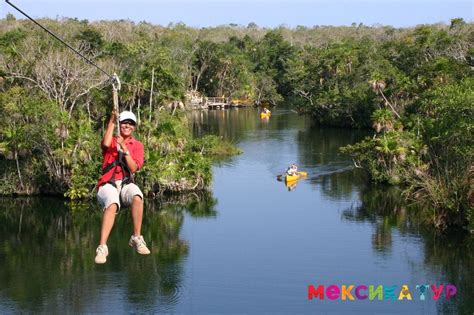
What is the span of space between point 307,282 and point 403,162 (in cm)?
1462

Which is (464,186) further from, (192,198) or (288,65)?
(288,65)

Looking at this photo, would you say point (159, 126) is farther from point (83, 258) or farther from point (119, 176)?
point (119, 176)

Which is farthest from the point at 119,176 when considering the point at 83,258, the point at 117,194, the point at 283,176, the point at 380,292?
the point at 283,176

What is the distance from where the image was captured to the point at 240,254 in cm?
2809

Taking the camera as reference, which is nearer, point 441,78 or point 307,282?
point 307,282

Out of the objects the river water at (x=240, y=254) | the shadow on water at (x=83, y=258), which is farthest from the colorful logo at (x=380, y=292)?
the shadow on water at (x=83, y=258)

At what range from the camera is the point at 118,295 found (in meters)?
23.3

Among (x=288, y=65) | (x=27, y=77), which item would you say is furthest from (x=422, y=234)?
(x=288, y=65)

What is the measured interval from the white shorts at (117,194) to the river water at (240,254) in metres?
12.9

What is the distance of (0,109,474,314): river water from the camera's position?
2319 cm

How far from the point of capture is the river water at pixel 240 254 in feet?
76.1

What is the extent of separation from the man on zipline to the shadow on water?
12.8 m

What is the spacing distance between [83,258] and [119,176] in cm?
1836

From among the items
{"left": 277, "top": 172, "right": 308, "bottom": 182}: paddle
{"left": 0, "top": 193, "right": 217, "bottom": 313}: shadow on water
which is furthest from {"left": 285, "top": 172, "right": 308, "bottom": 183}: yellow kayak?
{"left": 0, "top": 193, "right": 217, "bottom": 313}: shadow on water
